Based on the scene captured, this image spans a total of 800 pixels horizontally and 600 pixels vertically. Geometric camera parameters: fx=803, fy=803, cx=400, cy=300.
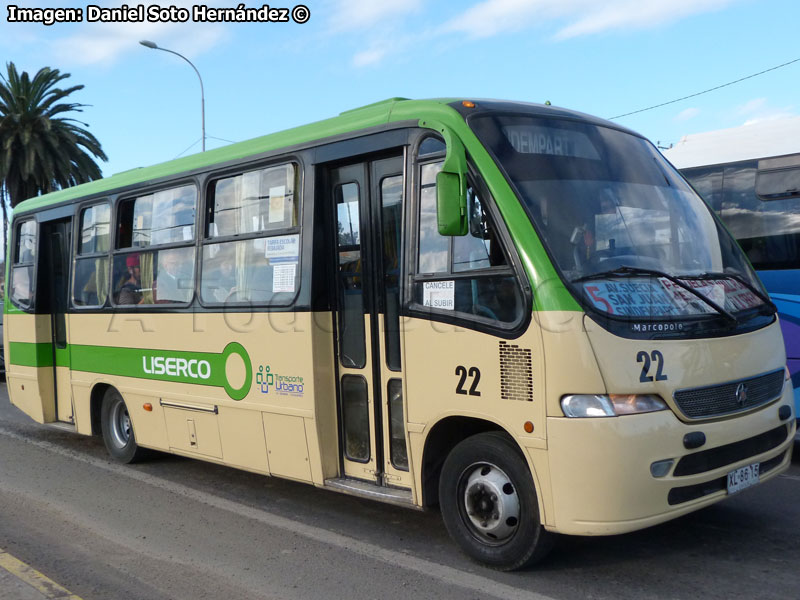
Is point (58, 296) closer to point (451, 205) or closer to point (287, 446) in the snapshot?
point (287, 446)

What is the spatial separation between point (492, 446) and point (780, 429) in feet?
6.26

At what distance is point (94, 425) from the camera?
8922mm

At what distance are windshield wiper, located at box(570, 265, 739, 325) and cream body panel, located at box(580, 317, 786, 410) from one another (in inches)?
5.7

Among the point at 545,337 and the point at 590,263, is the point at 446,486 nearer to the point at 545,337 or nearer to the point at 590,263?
the point at 545,337

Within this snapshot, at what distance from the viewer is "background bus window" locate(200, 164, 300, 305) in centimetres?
625

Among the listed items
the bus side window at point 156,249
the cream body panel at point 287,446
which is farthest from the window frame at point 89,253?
the cream body panel at point 287,446

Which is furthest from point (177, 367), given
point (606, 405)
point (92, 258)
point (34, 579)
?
point (606, 405)

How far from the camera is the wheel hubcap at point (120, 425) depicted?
8.59 m

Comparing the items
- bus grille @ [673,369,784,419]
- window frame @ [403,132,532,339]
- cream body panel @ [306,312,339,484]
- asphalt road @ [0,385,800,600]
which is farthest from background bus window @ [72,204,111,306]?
bus grille @ [673,369,784,419]

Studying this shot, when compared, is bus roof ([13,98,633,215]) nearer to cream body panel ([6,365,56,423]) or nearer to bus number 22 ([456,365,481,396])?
bus number 22 ([456,365,481,396])

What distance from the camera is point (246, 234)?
21.9 feet

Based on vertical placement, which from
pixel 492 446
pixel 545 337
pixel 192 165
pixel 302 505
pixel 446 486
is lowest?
pixel 302 505

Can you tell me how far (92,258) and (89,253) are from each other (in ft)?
0.41

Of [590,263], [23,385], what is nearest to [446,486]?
[590,263]
